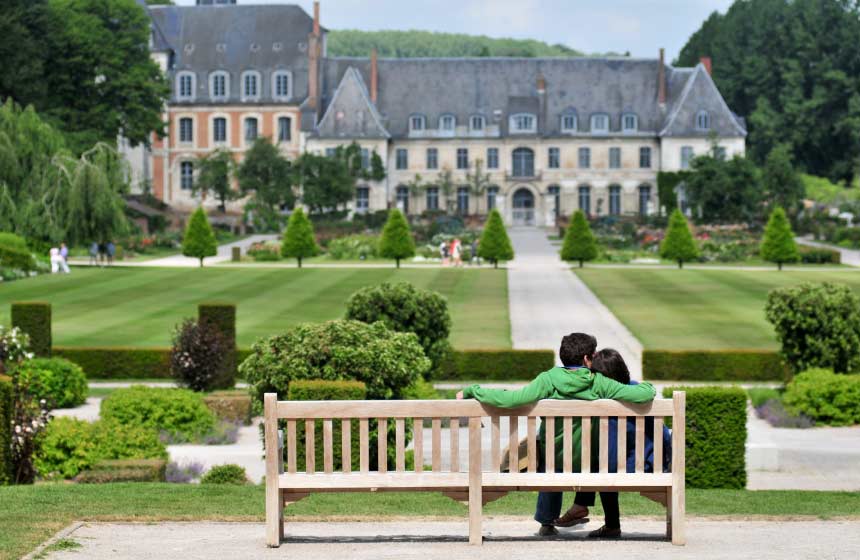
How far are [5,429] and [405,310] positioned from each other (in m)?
9.73

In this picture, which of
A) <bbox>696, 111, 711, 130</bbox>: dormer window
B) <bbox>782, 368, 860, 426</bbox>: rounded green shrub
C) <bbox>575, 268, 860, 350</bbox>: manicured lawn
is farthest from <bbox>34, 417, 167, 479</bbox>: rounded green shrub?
<bbox>696, 111, 711, 130</bbox>: dormer window

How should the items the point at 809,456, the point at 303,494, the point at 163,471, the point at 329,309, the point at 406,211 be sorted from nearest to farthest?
the point at 303,494, the point at 163,471, the point at 809,456, the point at 329,309, the point at 406,211

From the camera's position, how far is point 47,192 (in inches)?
2034

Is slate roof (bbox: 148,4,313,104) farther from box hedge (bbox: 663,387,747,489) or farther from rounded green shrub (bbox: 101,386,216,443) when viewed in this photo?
box hedge (bbox: 663,387,747,489)

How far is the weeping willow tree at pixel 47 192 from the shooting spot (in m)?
50.8

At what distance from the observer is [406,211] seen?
92.2 metres

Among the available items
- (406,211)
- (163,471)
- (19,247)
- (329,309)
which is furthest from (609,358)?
(406,211)

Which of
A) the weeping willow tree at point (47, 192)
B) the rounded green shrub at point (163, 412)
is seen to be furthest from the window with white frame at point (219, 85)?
the rounded green shrub at point (163, 412)

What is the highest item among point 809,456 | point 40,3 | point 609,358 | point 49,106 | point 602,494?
point 40,3

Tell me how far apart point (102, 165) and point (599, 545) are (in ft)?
151

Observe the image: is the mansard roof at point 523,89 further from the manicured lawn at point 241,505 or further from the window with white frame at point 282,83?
the manicured lawn at point 241,505

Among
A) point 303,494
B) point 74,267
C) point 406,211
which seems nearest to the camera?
point 303,494

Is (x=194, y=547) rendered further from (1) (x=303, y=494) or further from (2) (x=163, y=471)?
(2) (x=163, y=471)

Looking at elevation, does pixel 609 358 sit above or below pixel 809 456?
above
